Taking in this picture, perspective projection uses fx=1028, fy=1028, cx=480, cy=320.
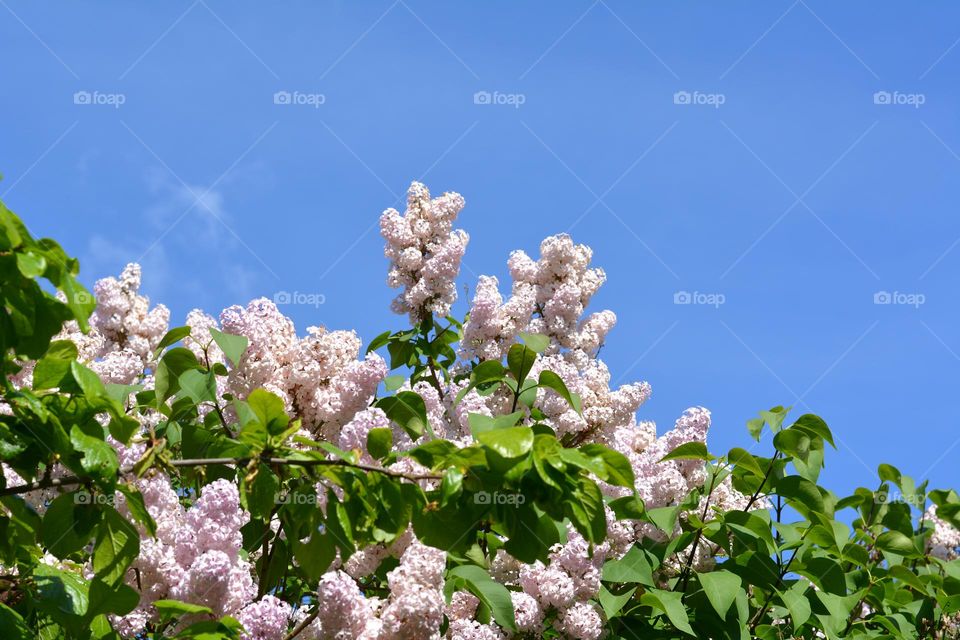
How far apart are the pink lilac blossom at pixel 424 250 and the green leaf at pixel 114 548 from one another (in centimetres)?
305

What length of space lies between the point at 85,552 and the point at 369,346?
1707mm

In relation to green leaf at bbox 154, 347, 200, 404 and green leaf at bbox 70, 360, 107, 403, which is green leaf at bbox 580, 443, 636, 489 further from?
green leaf at bbox 154, 347, 200, 404

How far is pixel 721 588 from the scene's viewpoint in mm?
3771

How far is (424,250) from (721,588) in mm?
3122

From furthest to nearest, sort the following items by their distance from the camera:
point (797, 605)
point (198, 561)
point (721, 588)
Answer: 1. point (797, 605)
2. point (721, 588)
3. point (198, 561)

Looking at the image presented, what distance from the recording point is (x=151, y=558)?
338cm

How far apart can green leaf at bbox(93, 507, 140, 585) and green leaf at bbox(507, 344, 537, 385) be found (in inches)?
79.6

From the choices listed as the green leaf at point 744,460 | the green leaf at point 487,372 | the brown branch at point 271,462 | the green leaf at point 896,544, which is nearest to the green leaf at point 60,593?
the brown branch at point 271,462

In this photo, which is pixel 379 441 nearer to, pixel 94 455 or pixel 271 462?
pixel 271 462

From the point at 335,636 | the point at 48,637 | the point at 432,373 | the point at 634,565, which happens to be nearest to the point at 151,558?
the point at 48,637

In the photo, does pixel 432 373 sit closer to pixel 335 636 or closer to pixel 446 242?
pixel 446 242

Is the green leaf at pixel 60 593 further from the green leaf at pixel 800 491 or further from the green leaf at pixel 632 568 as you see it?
the green leaf at pixel 800 491

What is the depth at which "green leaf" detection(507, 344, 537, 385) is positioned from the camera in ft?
15.1

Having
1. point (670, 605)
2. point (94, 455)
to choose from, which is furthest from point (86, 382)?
point (670, 605)
